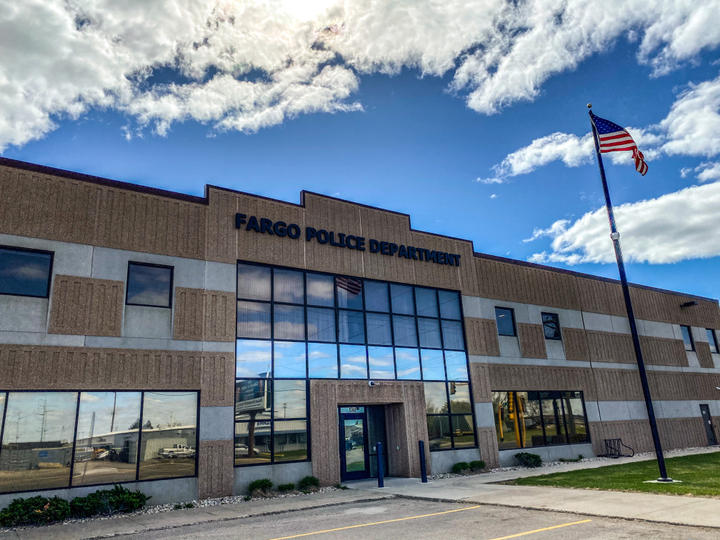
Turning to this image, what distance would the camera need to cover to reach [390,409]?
21094 millimetres

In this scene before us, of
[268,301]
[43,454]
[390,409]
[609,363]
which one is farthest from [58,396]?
[609,363]

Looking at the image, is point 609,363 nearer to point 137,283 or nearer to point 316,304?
point 316,304

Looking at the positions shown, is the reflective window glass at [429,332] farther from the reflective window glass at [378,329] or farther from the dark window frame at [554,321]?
the dark window frame at [554,321]

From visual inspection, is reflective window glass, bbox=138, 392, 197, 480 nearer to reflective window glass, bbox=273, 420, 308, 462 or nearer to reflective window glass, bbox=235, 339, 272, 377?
reflective window glass, bbox=235, 339, 272, 377

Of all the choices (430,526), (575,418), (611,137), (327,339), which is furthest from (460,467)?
(611,137)

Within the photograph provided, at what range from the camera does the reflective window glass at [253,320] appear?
1806 centimetres

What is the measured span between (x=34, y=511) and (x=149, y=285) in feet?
22.7

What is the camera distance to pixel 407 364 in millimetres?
21438

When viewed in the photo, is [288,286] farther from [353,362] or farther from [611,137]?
[611,137]

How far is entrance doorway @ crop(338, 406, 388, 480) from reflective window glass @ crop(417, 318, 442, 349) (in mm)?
3638

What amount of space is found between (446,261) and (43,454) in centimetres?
1724

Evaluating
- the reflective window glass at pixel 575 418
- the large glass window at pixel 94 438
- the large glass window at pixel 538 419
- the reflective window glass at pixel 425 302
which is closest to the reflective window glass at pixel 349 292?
the reflective window glass at pixel 425 302

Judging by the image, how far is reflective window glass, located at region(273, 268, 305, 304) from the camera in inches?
754

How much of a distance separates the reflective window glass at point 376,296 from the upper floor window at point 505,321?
21.5ft
